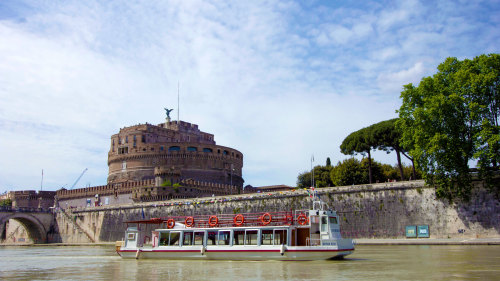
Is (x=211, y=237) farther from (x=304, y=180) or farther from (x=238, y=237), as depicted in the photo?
(x=304, y=180)

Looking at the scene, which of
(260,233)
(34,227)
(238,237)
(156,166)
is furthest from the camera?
(156,166)

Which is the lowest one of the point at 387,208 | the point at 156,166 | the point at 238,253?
the point at 238,253

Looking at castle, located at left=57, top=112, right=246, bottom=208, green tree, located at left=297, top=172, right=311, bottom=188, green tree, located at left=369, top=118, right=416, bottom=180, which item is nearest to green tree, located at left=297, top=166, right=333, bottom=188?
green tree, located at left=297, top=172, right=311, bottom=188

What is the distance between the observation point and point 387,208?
1634 inches

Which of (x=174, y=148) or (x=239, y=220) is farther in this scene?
(x=174, y=148)

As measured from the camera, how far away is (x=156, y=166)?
87625mm

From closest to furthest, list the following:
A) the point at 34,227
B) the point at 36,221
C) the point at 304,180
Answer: the point at 36,221 → the point at 34,227 → the point at 304,180

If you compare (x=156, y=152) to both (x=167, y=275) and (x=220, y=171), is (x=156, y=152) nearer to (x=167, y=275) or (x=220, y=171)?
(x=220, y=171)

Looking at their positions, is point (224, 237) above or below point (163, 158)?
below

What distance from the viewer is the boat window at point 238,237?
1123 inches

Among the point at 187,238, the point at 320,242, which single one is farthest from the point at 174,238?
the point at 320,242

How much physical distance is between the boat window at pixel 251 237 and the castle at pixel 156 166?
148ft

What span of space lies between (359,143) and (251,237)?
92.5 feet

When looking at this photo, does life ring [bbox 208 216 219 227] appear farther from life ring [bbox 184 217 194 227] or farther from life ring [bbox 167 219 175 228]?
life ring [bbox 167 219 175 228]
